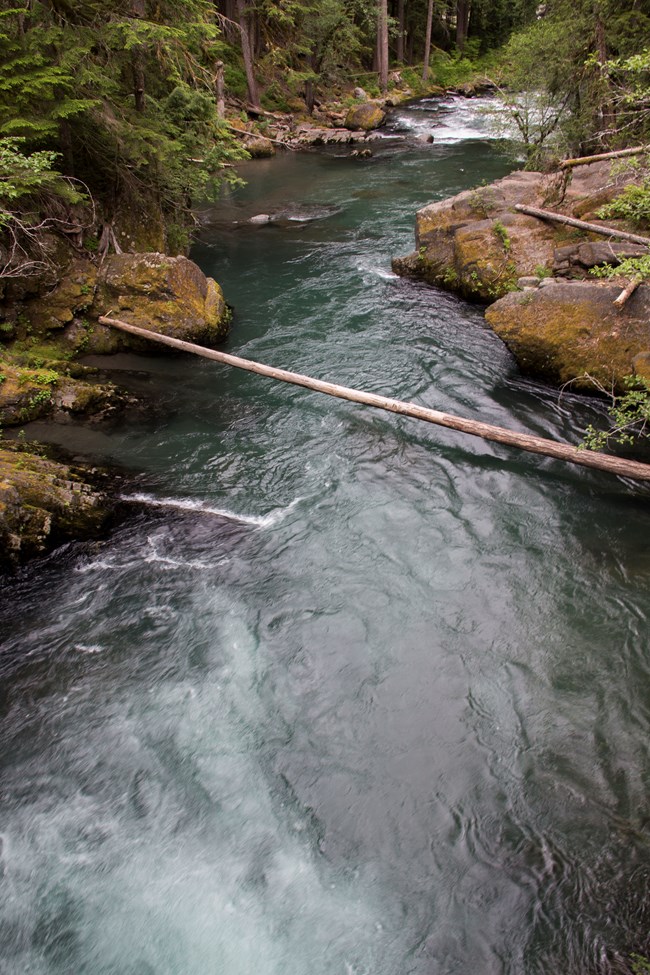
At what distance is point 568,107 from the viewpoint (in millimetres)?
14836

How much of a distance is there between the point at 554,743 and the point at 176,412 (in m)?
7.60

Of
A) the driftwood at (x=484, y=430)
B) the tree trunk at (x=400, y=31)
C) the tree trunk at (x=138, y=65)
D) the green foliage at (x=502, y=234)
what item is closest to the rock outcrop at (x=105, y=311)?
the driftwood at (x=484, y=430)

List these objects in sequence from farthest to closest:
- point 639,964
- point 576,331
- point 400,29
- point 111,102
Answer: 1. point 400,29
2. point 111,102
3. point 576,331
4. point 639,964

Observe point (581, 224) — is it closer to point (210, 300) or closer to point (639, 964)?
point (210, 300)

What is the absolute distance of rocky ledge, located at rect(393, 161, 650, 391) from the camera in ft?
→ 28.0

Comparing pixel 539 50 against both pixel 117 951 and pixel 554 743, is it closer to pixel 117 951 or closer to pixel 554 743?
pixel 554 743

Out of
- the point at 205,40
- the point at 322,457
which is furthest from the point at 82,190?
the point at 322,457

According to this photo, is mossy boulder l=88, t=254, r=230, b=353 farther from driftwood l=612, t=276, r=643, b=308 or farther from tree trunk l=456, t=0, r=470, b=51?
tree trunk l=456, t=0, r=470, b=51

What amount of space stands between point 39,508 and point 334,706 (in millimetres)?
4384

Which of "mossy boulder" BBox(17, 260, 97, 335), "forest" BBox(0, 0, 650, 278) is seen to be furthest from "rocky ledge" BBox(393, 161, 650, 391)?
"mossy boulder" BBox(17, 260, 97, 335)

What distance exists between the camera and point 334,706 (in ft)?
18.6

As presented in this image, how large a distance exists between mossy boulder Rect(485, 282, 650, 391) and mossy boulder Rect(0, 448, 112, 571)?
23.5 ft

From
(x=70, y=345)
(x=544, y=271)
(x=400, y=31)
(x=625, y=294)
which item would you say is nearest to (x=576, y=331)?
(x=625, y=294)

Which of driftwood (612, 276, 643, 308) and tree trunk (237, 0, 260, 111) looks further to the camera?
tree trunk (237, 0, 260, 111)
